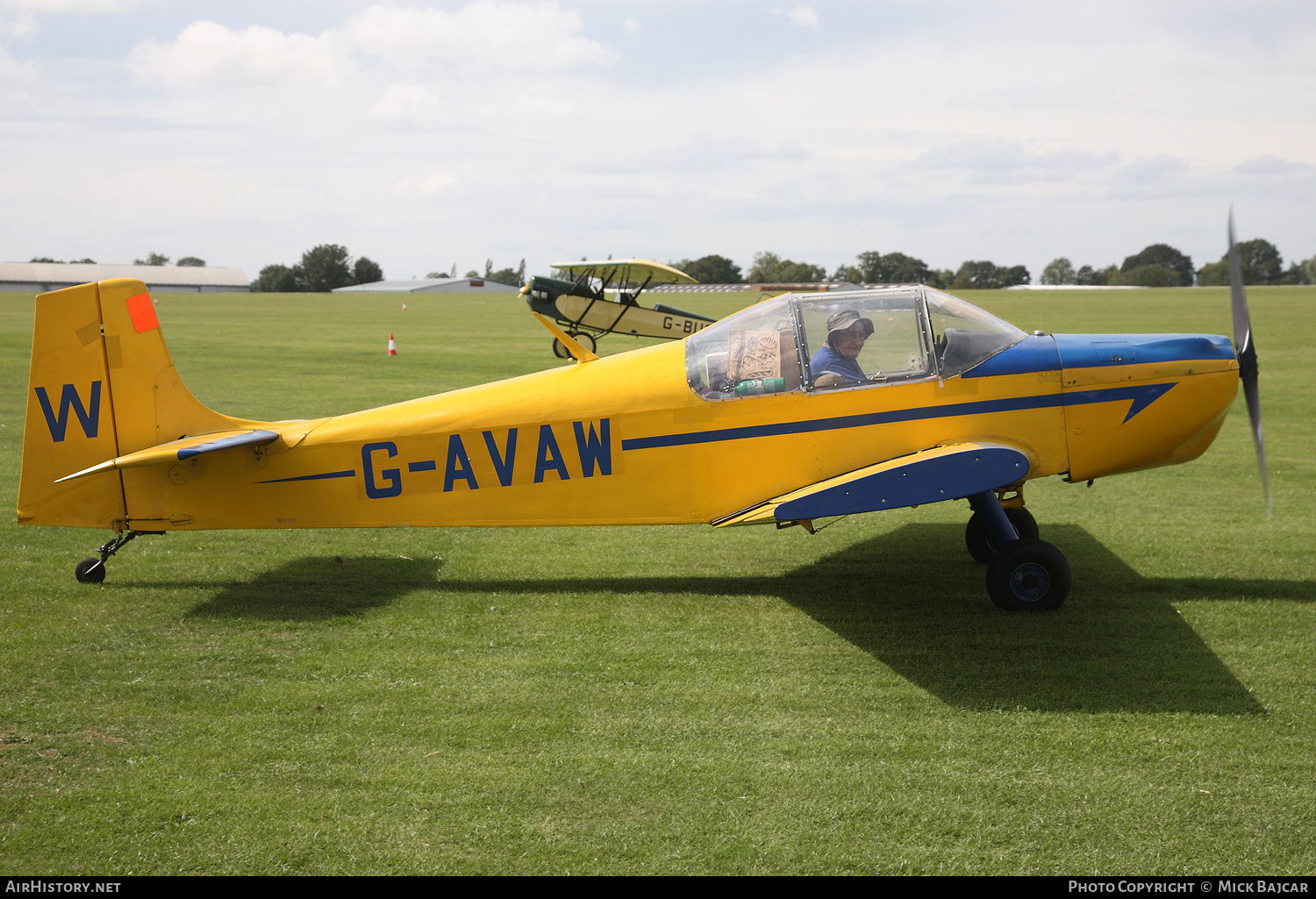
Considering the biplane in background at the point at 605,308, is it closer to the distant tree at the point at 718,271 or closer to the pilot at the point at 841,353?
the pilot at the point at 841,353

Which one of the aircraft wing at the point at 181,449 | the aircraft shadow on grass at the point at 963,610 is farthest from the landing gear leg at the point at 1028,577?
the aircraft wing at the point at 181,449

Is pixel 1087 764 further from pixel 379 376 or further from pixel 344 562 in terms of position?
pixel 379 376

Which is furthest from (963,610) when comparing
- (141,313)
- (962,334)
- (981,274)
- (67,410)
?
(981,274)

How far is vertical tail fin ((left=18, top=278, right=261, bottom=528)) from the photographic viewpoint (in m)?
6.16

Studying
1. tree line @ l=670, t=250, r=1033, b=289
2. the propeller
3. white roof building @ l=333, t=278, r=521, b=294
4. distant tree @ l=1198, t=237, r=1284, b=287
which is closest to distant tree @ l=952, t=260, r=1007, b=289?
tree line @ l=670, t=250, r=1033, b=289

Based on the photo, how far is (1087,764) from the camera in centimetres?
418

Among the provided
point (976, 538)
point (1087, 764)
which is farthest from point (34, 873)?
point (976, 538)

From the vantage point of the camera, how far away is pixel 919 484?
17.2 ft

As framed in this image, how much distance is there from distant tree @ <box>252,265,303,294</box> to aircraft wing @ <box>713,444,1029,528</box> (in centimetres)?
14781

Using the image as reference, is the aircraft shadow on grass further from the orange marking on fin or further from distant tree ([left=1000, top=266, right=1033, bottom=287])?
distant tree ([left=1000, top=266, right=1033, bottom=287])

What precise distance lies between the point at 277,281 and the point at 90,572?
147969mm

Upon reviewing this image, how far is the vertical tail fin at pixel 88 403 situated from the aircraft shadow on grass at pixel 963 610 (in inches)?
44.7

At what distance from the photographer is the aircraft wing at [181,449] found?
5.82m

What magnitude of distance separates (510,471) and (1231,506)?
711 centimetres
